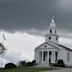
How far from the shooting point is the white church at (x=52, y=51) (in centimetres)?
9281

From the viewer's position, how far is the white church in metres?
92.8

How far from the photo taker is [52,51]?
9369cm

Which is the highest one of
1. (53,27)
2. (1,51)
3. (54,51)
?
(53,27)

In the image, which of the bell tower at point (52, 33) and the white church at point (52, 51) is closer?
the white church at point (52, 51)

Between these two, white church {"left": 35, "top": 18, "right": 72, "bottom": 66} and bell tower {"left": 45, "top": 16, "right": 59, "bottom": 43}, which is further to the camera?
bell tower {"left": 45, "top": 16, "right": 59, "bottom": 43}

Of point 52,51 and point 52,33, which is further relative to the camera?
point 52,33

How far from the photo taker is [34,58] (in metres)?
99.3

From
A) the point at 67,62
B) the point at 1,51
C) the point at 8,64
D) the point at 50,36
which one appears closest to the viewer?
the point at 1,51

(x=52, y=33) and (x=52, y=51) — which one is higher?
(x=52, y=33)

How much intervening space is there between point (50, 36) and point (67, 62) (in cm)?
1110

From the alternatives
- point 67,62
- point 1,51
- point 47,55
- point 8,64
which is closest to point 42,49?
point 47,55

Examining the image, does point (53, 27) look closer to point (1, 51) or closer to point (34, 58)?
point (34, 58)

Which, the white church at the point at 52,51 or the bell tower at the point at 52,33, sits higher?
the bell tower at the point at 52,33

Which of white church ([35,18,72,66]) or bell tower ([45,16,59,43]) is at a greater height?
bell tower ([45,16,59,43])
